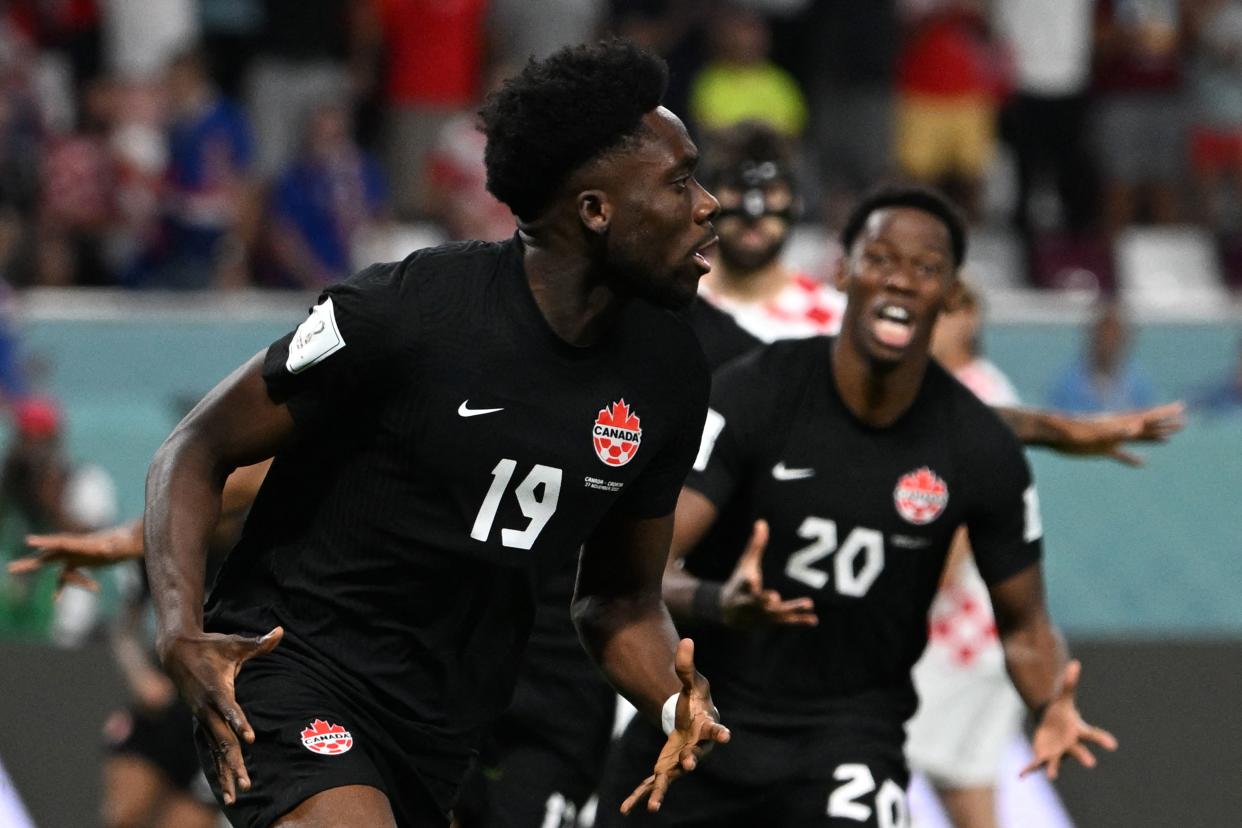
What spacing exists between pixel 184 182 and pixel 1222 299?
6.59 metres

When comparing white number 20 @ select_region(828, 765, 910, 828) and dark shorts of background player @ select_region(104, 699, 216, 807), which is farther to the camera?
dark shorts of background player @ select_region(104, 699, 216, 807)

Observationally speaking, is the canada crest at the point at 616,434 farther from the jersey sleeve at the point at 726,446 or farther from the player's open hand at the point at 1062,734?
the player's open hand at the point at 1062,734

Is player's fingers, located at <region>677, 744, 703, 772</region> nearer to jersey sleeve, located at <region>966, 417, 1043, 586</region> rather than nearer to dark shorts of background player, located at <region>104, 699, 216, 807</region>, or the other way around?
jersey sleeve, located at <region>966, 417, 1043, 586</region>

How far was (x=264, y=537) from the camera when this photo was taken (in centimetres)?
430

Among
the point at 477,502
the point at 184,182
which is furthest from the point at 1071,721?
the point at 184,182

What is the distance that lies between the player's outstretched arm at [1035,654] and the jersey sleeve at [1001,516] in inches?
1.5

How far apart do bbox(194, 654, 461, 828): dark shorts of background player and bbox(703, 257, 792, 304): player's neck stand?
3.16 m

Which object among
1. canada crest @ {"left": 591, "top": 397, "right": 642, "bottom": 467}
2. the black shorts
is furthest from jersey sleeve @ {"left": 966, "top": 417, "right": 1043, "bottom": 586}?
canada crest @ {"left": 591, "top": 397, "right": 642, "bottom": 467}

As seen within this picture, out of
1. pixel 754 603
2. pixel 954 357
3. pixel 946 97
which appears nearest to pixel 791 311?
pixel 954 357

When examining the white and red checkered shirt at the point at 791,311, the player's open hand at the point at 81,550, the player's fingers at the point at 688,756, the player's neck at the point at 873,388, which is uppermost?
the player's neck at the point at 873,388

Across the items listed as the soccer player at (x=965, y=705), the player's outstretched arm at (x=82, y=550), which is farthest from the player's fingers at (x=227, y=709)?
the soccer player at (x=965, y=705)

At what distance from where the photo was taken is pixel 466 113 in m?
13.6

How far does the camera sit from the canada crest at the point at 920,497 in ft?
18.0

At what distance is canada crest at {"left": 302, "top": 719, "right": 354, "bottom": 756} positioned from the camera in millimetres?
4078
